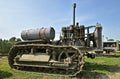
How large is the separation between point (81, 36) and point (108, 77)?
3415 mm

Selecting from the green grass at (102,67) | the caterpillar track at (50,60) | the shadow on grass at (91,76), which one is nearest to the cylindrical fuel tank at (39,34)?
the caterpillar track at (50,60)

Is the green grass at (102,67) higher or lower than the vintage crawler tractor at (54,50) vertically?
lower

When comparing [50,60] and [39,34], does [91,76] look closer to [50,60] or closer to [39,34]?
[50,60]

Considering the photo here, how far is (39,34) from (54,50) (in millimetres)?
1671

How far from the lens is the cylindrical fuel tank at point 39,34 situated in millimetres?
12225

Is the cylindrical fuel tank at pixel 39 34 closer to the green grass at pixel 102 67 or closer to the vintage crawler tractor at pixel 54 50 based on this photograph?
the vintage crawler tractor at pixel 54 50

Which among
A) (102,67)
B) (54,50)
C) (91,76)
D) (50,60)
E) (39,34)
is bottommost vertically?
(91,76)

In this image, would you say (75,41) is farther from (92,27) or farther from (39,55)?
(39,55)

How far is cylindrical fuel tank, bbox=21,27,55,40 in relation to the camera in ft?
40.1

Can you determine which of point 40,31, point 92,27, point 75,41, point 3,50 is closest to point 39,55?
point 40,31

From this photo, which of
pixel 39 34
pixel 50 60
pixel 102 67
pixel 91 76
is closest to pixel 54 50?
pixel 50 60

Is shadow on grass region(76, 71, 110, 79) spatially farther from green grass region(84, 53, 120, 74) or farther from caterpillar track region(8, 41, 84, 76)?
green grass region(84, 53, 120, 74)

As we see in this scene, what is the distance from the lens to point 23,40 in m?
13.3

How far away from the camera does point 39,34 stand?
40.8ft
